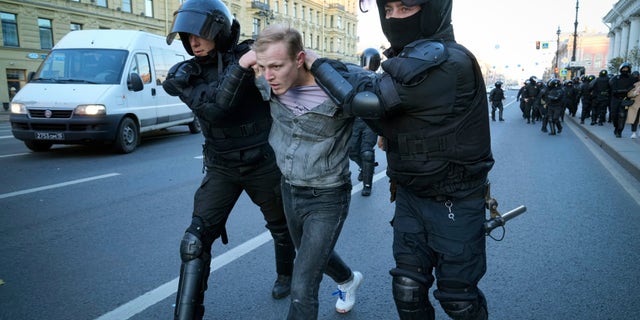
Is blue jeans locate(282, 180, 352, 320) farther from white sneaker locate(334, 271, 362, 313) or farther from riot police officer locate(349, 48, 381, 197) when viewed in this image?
riot police officer locate(349, 48, 381, 197)

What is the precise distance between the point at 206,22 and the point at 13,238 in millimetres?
3184

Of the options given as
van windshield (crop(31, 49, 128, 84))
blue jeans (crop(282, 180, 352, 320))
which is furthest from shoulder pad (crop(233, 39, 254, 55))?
van windshield (crop(31, 49, 128, 84))

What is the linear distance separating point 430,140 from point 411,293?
669mm

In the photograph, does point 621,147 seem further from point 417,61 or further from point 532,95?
point 417,61

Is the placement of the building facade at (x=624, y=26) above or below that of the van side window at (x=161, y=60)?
above

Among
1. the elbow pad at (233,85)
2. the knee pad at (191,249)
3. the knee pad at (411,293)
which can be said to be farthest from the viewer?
the knee pad at (191,249)

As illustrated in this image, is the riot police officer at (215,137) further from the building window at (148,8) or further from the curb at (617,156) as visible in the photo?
the building window at (148,8)

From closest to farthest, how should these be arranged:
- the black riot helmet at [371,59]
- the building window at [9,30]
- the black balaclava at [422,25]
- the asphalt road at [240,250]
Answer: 1. the black balaclava at [422,25]
2. the asphalt road at [240,250]
3. the black riot helmet at [371,59]
4. the building window at [9,30]

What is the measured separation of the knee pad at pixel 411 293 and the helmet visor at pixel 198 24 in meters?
1.61

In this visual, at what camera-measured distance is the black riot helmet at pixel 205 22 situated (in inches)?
104

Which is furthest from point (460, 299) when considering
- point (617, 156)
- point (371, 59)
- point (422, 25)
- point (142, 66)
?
point (142, 66)

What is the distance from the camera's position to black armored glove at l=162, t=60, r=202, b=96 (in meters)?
2.66

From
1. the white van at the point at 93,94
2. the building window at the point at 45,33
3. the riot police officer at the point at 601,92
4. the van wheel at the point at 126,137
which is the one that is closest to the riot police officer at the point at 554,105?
the riot police officer at the point at 601,92

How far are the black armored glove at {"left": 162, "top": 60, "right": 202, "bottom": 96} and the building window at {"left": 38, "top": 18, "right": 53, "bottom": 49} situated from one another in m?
31.1
